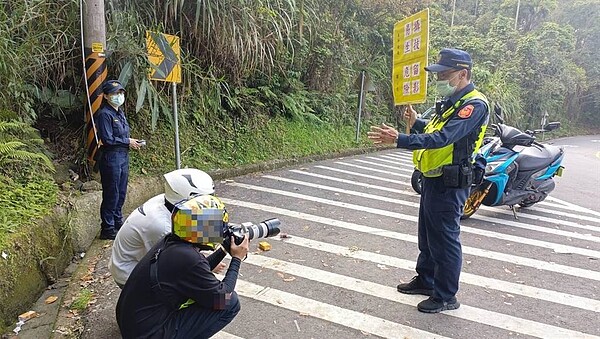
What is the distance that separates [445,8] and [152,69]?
29063mm

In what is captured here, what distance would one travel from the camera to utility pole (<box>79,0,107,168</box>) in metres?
4.89

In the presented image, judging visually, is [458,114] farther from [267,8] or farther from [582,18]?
[582,18]

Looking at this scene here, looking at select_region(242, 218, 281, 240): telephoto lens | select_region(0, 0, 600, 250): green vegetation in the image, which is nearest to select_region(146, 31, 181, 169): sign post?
select_region(0, 0, 600, 250): green vegetation

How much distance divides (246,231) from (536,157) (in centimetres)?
493

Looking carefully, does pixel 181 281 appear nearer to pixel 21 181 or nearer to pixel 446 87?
pixel 446 87

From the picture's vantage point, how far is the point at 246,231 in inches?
92.7

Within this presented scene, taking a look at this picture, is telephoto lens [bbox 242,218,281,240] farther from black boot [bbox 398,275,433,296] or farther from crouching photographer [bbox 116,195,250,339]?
black boot [bbox 398,275,433,296]

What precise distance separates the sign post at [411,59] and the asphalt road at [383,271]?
4.89 feet

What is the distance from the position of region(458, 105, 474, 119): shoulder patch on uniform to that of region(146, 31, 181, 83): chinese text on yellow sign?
385 cm

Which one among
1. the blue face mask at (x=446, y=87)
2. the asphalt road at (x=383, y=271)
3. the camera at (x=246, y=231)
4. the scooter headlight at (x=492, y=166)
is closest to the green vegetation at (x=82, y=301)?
the asphalt road at (x=383, y=271)

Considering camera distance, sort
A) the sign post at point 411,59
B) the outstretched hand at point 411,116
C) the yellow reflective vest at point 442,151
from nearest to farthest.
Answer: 1. the yellow reflective vest at point 442,151
2. the outstretched hand at point 411,116
3. the sign post at point 411,59

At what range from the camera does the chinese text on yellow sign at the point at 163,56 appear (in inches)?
214

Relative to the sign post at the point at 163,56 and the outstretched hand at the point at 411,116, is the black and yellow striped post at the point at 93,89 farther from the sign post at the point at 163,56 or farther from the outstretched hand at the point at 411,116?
the outstretched hand at the point at 411,116

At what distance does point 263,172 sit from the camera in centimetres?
790
